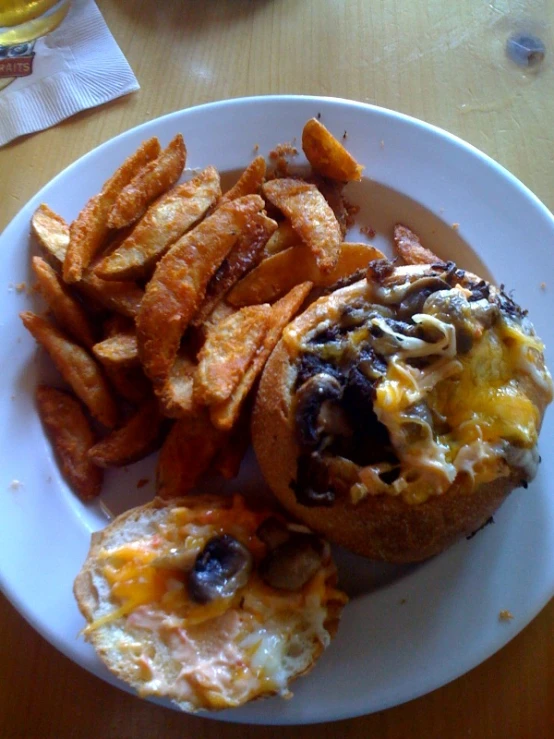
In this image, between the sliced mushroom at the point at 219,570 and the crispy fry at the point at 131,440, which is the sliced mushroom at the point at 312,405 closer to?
the sliced mushroom at the point at 219,570

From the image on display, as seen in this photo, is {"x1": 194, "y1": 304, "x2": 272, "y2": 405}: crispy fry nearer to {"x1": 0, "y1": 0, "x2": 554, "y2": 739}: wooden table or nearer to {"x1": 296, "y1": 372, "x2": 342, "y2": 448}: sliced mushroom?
{"x1": 296, "y1": 372, "x2": 342, "y2": 448}: sliced mushroom

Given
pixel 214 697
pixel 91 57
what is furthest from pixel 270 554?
pixel 91 57

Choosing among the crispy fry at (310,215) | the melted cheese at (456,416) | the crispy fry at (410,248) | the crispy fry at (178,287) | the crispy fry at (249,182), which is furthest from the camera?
the crispy fry at (410,248)

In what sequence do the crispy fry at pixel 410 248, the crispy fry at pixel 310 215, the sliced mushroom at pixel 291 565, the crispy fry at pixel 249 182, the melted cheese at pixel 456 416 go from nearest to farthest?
the melted cheese at pixel 456 416
the sliced mushroom at pixel 291 565
the crispy fry at pixel 310 215
the crispy fry at pixel 249 182
the crispy fry at pixel 410 248

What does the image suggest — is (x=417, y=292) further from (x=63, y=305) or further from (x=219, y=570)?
(x=63, y=305)

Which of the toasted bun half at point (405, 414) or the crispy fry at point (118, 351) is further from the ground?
the toasted bun half at point (405, 414)

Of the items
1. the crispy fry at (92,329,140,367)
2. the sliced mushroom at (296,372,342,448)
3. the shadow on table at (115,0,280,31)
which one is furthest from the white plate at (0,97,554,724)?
the shadow on table at (115,0,280,31)

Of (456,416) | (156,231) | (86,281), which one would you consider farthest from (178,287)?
(456,416)

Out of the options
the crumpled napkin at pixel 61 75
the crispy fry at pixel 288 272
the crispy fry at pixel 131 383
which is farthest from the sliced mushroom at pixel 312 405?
the crumpled napkin at pixel 61 75

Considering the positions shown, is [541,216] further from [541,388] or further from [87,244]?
[87,244]
